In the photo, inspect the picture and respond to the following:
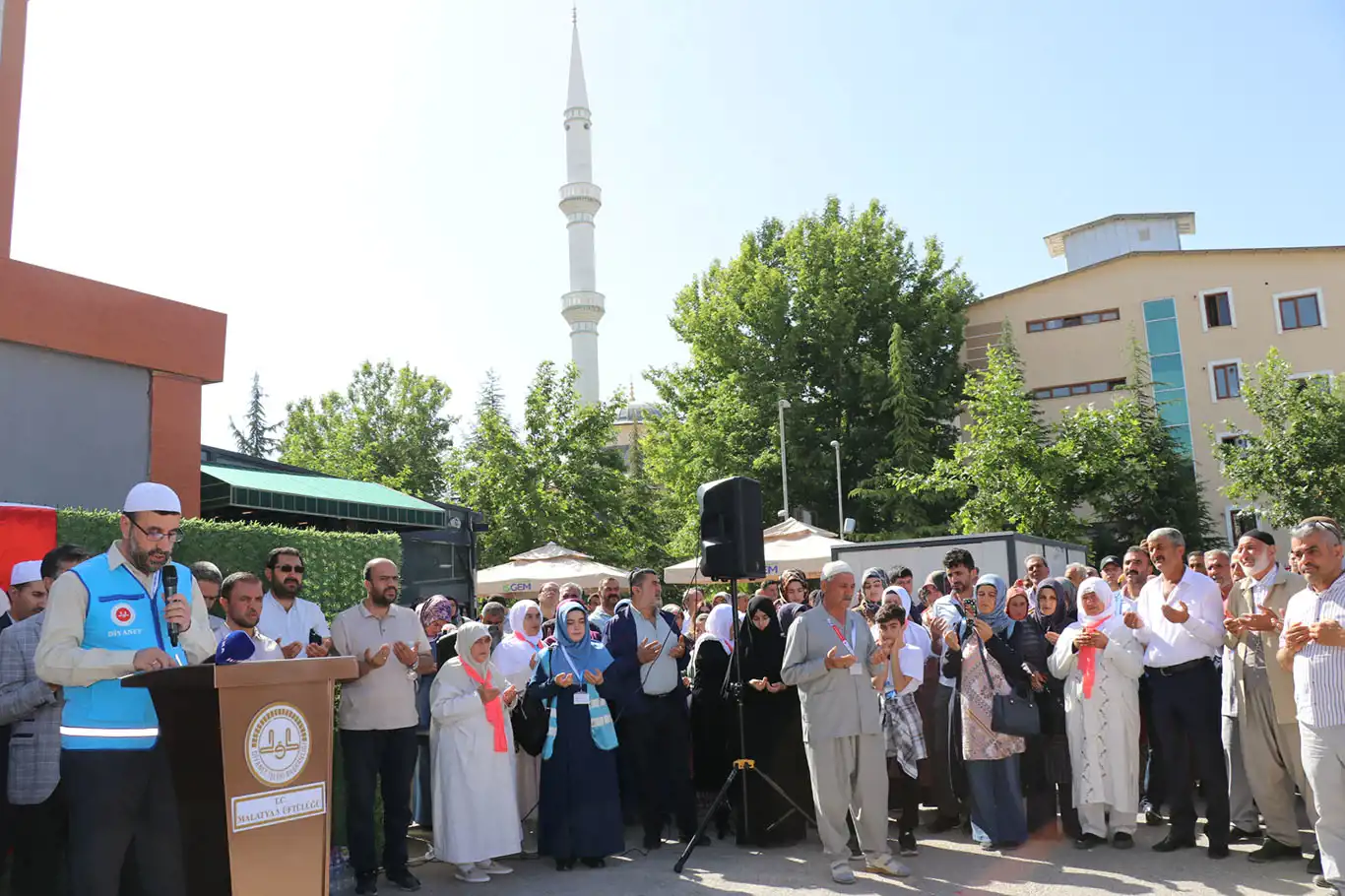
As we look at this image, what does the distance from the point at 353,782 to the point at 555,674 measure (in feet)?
5.10

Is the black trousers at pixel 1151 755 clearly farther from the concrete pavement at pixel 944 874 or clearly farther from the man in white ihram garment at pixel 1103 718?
the concrete pavement at pixel 944 874

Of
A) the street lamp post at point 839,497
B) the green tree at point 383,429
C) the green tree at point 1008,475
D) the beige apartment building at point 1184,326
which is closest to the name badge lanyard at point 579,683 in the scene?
the green tree at point 1008,475

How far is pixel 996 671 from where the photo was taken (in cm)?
715

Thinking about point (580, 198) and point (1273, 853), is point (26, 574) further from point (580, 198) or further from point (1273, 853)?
point (580, 198)

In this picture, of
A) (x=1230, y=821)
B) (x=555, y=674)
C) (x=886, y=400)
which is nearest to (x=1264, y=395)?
(x=886, y=400)

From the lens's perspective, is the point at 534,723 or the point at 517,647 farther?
the point at 517,647

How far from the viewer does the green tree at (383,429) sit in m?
48.3

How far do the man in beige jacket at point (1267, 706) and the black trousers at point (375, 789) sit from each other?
17.0ft

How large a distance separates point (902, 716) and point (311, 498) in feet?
28.7

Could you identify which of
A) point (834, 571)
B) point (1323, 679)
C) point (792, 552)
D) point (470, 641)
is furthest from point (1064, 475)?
point (470, 641)

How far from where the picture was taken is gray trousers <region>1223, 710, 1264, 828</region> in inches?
268

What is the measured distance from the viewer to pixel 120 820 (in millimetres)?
3922

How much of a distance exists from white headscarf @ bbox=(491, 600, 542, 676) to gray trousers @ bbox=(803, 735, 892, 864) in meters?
2.35

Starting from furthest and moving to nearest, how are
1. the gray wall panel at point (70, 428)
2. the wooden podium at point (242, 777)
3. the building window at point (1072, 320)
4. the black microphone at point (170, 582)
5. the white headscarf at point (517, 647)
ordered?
1. the building window at point (1072, 320)
2. the gray wall panel at point (70, 428)
3. the white headscarf at point (517, 647)
4. the black microphone at point (170, 582)
5. the wooden podium at point (242, 777)
